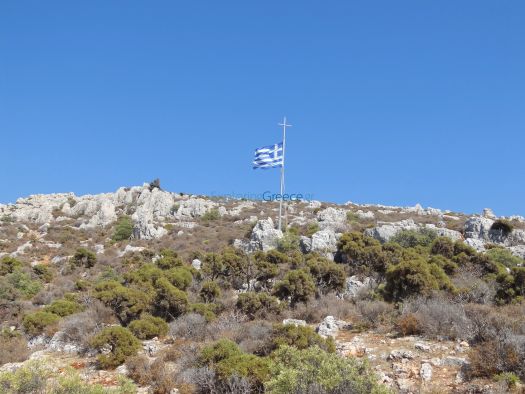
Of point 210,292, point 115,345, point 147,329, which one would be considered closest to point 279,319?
point 210,292

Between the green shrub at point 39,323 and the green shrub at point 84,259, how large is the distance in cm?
1303

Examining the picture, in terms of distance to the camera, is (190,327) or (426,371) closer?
(426,371)

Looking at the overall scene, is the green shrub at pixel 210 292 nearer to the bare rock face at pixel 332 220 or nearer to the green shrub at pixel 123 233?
the bare rock face at pixel 332 220

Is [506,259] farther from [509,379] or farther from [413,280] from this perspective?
[509,379]

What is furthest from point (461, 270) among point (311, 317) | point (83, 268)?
point (83, 268)

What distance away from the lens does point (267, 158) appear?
3038cm

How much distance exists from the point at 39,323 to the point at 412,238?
19482 millimetres

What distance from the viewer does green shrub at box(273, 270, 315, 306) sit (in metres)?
14.9

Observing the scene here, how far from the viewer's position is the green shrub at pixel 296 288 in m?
14.9

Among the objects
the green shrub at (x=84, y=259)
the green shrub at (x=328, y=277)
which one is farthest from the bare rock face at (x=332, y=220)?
the green shrub at (x=84, y=259)

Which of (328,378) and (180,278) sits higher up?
Answer: (180,278)

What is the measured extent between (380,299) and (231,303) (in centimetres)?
507

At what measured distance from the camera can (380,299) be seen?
13984 mm

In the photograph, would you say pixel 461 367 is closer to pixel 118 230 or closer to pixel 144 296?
pixel 144 296
